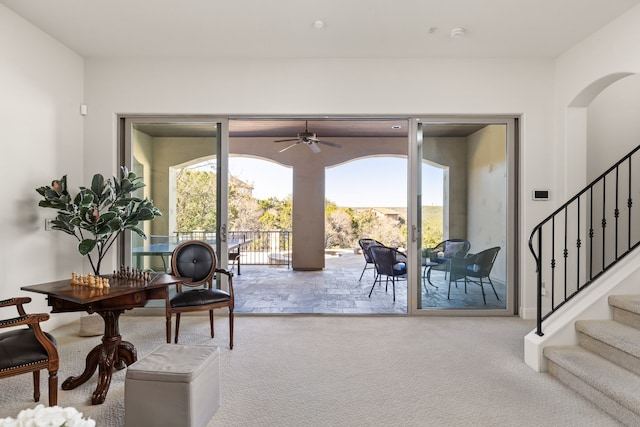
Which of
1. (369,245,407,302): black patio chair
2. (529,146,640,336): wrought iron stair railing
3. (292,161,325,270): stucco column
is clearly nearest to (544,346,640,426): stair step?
(529,146,640,336): wrought iron stair railing

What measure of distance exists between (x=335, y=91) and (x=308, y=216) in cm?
417

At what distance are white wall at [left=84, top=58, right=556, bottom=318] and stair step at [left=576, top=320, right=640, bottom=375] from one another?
1471mm

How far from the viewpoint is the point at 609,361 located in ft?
8.45

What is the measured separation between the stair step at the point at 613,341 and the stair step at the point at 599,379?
0.04 meters

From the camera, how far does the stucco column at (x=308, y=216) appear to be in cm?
814

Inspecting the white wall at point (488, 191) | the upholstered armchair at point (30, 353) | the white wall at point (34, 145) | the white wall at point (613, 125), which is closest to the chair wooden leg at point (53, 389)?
the upholstered armchair at point (30, 353)

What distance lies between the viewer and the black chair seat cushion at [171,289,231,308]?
10.7ft

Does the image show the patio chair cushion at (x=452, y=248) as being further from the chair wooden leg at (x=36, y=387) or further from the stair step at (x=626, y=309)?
the chair wooden leg at (x=36, y=387)

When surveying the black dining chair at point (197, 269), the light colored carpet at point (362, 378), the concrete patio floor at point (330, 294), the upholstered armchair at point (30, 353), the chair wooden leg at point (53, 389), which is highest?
the black dining chair at point (197, 269)

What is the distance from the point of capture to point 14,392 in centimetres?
250

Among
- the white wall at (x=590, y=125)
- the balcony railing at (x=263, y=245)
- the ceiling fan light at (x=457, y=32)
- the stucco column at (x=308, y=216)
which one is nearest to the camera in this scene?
the white wall at (x=590, y=125)

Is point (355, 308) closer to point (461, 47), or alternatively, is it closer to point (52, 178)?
point (461, 47)

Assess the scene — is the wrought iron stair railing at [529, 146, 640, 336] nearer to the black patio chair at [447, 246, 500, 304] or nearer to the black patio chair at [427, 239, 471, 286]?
the black patio chair at [447, 246, 500, 304]

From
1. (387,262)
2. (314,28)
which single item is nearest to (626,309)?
(387,262)
